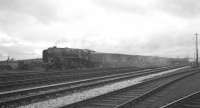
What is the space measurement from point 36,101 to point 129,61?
45.5m

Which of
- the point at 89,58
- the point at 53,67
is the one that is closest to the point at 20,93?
the point at 53,67

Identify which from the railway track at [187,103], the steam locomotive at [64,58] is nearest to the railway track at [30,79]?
Answer: the railway track at [187,103]

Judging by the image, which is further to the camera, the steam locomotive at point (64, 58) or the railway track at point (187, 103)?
the steam locomotive at point (64, 58)

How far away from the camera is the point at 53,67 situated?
30094 millimetres

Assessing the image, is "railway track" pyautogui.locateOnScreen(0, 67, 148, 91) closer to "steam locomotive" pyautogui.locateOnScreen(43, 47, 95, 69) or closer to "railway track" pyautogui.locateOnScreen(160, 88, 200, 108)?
"railway track" pyautogui.locateOnScreen(160, 88, 200, 108)

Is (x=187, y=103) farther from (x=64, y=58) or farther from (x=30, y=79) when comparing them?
(x=64, y=58)

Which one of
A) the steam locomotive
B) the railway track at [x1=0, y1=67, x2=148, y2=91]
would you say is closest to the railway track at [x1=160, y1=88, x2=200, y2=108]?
the railway track at [x1=0, y1=67, x2=148, y2=91]

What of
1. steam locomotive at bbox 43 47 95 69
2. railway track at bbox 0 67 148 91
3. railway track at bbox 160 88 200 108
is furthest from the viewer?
steam locomotive at bbox 43 47 95 69

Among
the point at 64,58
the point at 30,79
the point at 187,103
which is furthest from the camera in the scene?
the point at 64,58

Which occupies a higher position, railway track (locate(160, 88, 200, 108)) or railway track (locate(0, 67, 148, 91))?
railway track (locate(0, 67, 148, 91))

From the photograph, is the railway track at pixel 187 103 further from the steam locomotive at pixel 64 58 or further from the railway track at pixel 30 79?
the steam locomotive at pixel 64 58

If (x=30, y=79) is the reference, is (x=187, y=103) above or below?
below

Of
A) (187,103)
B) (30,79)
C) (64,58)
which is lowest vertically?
(187,103)

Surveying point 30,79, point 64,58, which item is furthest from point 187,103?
point 64,58
